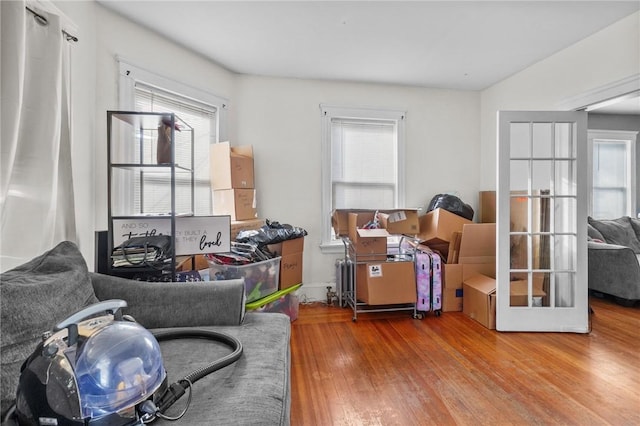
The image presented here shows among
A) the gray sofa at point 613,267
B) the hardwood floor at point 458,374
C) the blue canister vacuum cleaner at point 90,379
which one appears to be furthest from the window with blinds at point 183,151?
the gray sofa at point 613,267

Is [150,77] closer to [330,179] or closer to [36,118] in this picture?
[36,118]

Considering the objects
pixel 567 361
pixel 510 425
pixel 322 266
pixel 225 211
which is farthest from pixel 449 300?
pixel 225 211

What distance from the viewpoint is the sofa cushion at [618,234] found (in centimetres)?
374

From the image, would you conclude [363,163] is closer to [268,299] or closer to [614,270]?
[268,299]

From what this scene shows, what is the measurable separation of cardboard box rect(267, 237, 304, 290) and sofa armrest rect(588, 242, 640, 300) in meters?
2.97

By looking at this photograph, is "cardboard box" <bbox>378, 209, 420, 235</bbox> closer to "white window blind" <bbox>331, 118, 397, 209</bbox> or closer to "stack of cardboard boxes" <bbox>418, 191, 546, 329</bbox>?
"stack of cardboard boxes" <bbox>418, 191, 546, 329</bbox>

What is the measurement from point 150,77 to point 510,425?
10.5ft

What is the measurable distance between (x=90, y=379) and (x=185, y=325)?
754 mm

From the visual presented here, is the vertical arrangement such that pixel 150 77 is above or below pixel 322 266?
above

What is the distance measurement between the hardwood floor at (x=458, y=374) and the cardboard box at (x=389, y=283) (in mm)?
201

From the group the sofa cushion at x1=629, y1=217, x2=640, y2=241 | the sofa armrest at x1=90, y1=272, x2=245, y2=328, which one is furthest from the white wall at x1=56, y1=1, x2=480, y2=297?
the sofa cushion at x1=629, y1=217, x2=640, y2=241

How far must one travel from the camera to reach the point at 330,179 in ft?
11.3

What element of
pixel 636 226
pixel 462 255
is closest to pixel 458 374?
pixel 462 255

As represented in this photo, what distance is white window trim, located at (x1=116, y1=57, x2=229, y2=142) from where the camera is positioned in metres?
2.27
